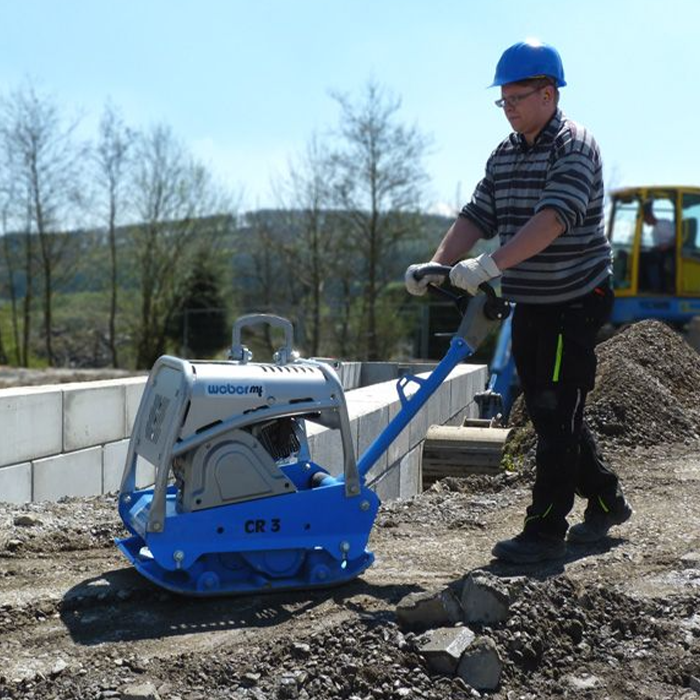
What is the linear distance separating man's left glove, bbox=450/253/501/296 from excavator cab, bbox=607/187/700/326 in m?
14.4

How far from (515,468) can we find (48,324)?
24131mm

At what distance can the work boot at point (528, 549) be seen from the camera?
403cm

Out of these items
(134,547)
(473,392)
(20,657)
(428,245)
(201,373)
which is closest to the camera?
(20,657)

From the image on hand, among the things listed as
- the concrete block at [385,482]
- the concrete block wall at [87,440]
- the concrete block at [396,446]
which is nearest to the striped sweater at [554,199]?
the concrete block wall at [87,440]

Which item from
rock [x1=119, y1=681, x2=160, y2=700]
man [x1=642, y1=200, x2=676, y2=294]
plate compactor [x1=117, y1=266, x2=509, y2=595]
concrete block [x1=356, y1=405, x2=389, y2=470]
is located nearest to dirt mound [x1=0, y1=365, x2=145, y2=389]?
man [x1=642, y1=200, x2=676, y2=294]

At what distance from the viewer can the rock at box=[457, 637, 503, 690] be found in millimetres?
3027

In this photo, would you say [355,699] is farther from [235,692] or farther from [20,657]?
[20,657]

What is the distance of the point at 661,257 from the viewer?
699 inches

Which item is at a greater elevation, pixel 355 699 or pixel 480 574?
pixel 480 574

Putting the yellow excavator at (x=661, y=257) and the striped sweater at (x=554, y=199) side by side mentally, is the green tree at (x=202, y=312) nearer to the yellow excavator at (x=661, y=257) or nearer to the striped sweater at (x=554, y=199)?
the yellow excavator at (x=661, y=257)

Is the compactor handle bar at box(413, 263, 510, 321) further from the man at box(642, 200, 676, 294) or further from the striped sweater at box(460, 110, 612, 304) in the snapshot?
the man at box(642, 200, 676, 294)

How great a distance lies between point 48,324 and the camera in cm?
2875

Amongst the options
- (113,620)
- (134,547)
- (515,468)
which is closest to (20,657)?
(113,620)

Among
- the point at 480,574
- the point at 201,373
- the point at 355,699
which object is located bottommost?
the point at 355,699
